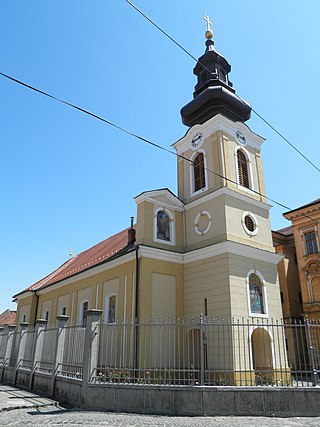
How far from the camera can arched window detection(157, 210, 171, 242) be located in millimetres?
16594

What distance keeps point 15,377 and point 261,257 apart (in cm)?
1141

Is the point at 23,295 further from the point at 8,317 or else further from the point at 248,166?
the point at 248,166

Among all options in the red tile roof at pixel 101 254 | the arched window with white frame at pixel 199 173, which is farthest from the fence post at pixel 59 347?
the arched window with white frame at pixel 199 173

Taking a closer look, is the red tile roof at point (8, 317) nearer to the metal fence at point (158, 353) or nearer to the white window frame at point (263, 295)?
the metal fence at point (158, 353)

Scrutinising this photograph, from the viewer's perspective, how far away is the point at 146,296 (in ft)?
47.9

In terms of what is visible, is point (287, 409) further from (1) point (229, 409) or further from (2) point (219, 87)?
(2) point (219, 87)

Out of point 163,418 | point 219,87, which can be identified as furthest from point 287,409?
point 219,87

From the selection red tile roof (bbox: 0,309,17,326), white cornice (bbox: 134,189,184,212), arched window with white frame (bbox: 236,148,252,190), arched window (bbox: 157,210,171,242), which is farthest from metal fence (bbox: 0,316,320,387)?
red tile roof (bbox: 0,309,17,326)

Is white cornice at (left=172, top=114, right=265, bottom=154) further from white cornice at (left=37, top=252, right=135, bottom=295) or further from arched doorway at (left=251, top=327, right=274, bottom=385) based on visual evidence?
arched doorway at (left=251, top=327, right=274, bottom=385)

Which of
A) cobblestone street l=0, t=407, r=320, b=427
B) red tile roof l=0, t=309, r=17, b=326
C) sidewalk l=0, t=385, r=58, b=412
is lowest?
cobblestone street l=0, t=407, r=320, b=427

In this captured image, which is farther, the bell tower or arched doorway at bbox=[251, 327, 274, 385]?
the bell tower

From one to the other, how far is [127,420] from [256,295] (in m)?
9.00

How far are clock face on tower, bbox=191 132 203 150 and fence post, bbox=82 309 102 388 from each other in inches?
446

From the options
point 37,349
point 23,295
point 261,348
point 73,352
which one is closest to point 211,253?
point 261,348
